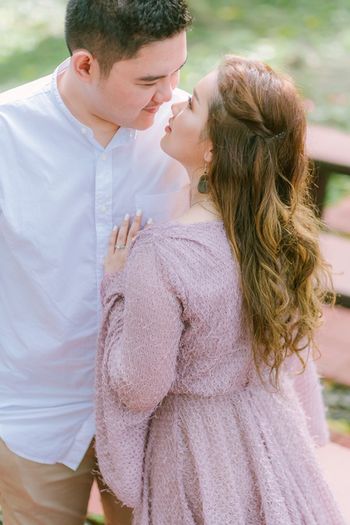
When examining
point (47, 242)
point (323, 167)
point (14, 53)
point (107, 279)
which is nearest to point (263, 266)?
point (107, 279)

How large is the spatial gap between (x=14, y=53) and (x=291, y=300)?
20.1ft

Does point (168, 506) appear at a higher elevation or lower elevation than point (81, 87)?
lower

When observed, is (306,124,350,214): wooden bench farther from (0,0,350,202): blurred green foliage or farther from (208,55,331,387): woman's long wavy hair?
(0,0,350,202): blurred green foliage

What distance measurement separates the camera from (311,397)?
2.87 metres

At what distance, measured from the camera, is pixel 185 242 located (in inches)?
86.4

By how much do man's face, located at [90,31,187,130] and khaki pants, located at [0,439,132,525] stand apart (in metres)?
0.92

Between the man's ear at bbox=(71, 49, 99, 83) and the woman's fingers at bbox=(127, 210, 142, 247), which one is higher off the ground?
the man's ear at bbox=(71, 49, 99, 83)

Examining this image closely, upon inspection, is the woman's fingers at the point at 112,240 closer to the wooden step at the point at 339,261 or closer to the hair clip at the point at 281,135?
the hair clip at the point at 281,135

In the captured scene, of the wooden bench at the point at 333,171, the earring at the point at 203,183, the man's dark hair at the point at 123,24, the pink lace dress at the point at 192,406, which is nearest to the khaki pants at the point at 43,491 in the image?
the pink lace dress at the point at 192,406

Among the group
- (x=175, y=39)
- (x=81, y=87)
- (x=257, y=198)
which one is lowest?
(x=257, y=198)

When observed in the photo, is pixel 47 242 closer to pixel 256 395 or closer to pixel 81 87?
pixel 81 87

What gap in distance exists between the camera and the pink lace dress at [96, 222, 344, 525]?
2.17 meters

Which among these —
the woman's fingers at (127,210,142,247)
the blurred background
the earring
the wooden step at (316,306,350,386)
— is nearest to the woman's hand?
the woman's fingers at (127,210,142,247)

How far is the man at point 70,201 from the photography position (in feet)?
7.52
